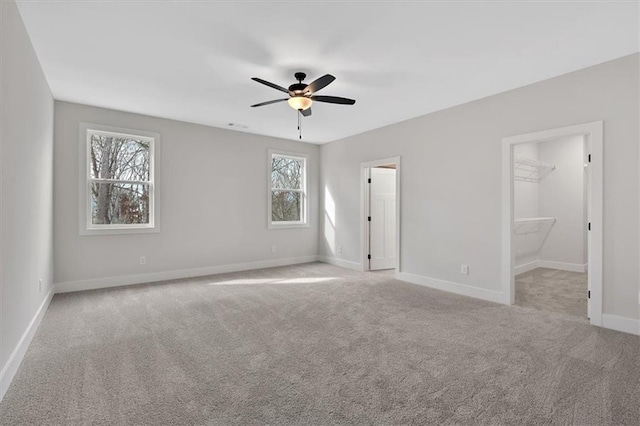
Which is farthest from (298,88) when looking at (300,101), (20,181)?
(20,181)

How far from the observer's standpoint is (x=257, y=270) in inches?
233

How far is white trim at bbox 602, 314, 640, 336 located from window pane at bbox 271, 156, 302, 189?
17.2 ft

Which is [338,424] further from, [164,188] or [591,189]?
[164,188]

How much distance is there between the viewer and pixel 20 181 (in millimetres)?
2469

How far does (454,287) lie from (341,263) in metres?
2.47

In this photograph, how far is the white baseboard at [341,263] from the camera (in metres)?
6.05

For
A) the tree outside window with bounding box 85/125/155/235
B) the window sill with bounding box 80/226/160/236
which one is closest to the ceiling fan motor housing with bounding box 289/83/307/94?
the tree outside window with bounding box 85/125/155/235

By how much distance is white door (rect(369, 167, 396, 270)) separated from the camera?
6023 mm

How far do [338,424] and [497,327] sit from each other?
218 cm

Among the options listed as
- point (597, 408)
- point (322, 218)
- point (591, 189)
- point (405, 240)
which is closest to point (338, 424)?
point (597, 408)

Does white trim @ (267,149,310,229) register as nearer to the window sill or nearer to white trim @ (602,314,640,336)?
the window sill

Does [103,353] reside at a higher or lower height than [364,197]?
lower

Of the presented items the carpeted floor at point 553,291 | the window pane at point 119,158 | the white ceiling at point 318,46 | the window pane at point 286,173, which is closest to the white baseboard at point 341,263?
the window pane at point 286,173

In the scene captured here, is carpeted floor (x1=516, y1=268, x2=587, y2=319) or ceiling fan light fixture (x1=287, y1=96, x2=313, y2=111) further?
carpeted floor (x1=516, y1=268, x2=587, y2=319)
